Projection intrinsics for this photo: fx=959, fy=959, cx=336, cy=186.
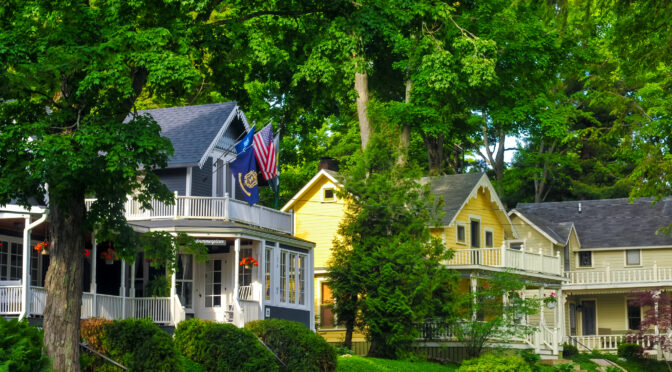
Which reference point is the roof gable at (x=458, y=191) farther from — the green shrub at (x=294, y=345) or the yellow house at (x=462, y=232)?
the green shrub at (x=294, y=345)

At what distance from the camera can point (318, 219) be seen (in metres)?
41.9

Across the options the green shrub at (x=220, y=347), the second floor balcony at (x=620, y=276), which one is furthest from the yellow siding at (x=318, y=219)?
the green shrub at (x=220, y=347)

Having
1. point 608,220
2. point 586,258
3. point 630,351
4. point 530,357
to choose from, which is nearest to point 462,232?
point 530,357

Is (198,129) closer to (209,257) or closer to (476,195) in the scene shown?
(209,257)

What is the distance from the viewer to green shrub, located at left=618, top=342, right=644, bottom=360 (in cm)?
4112

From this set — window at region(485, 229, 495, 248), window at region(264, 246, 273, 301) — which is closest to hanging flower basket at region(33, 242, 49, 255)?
window at region(264, 246, 273, 301)

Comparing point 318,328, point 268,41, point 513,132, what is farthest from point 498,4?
point 268,41

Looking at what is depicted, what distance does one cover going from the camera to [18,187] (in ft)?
53.5

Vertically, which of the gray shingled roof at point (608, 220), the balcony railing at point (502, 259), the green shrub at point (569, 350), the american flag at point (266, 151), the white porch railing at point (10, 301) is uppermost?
the american flag at point (266, 151)

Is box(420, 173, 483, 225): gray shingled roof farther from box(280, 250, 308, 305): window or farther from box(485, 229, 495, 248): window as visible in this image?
box(280, 250, 308, 305): window

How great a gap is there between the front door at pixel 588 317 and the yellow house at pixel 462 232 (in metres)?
6.12

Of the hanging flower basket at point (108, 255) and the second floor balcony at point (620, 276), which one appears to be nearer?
the hanging flower basket at point (108, 255)

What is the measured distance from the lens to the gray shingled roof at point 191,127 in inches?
1209

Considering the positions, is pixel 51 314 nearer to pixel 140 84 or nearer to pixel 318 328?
pixel 140 84
